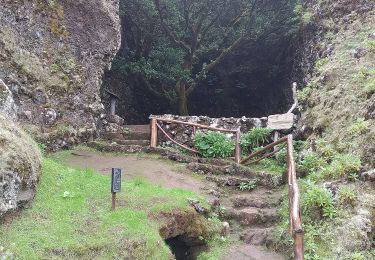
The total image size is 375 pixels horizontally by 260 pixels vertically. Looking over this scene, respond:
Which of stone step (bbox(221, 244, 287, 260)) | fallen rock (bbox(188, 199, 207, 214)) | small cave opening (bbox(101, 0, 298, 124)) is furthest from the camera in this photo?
small cave opening (bbox(101, 0, 298, 124))

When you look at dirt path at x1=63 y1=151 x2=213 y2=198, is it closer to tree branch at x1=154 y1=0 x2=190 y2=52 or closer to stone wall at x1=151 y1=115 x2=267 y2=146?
stone wall at x1=151 y1=115 x2=267 y2=146

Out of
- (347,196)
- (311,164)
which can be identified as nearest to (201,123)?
(311,164)

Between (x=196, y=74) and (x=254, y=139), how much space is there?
7.28 metres

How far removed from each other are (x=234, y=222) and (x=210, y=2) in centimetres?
1152

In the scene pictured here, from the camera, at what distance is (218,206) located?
7723 mm

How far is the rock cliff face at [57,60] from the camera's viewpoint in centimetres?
970

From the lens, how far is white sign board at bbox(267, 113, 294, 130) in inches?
442

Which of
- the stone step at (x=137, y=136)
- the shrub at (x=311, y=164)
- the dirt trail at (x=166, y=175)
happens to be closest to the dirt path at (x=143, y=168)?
the dirt trail at (x=166, y=175)

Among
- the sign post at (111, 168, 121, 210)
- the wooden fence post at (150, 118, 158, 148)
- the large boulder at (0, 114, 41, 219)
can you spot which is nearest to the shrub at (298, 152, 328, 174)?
the sign post at (111, 168, 121, 210)

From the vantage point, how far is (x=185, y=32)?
17.2 metres

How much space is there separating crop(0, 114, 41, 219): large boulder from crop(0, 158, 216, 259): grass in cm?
21

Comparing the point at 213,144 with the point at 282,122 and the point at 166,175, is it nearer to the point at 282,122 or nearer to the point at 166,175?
the point at 282,122

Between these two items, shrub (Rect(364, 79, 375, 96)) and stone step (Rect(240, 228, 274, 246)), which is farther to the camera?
shrub (Rect(364, 79, 375, 96))

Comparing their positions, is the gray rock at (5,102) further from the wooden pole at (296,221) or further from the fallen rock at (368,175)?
the fallen rock at (368,175)
